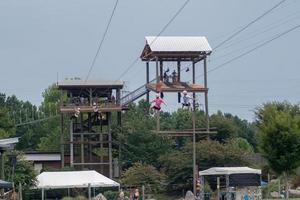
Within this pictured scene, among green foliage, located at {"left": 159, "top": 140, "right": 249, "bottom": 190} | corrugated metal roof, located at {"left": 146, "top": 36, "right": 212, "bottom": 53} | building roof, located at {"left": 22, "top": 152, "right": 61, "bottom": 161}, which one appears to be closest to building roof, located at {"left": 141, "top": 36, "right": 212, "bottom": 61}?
corrugated metal roof, located at {"left": 146, "top": 36, "right": 212, "bottom": 53}

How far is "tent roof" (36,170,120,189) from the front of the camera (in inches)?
2286

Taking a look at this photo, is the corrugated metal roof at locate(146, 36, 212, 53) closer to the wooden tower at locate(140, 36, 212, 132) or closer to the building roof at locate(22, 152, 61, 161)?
the wooden tower at locate(140, 36, 212, 132)

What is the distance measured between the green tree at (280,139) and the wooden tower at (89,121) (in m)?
40.2

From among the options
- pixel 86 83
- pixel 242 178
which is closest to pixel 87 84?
pixel 86 83

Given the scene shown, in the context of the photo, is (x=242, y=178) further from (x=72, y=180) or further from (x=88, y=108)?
(x=88, y=108)

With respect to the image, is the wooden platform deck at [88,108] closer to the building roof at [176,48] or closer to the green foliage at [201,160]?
the building roof at [176,48]

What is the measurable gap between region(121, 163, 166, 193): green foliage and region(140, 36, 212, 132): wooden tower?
25.5ft

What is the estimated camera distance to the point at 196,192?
204ft

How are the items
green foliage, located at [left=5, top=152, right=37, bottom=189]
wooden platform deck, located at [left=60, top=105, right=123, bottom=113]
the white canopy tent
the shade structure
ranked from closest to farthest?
the shade structure
the white canopy tent
green foliage, located at [left=5, top=152, right=37, bottom=189]
wooden platform deck, located at [left=60, top=105, right=123, bottom=113]

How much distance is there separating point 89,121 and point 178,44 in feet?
43.1

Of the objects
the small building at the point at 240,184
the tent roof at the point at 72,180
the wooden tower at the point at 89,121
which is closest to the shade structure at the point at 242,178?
the small building at the point at 240,184

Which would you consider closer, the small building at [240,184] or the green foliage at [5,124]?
the small building at [240,184]

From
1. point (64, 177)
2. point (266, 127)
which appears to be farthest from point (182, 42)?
point (266, 127)

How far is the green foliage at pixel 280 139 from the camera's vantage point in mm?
39625
